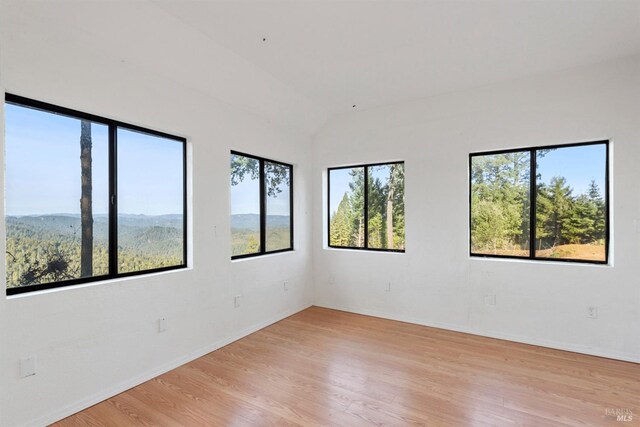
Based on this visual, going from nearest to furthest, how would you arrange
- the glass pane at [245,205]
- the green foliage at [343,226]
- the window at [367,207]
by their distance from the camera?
the glass pane at [245,205] < the window at [367,207] < the green foliage at [343,226]

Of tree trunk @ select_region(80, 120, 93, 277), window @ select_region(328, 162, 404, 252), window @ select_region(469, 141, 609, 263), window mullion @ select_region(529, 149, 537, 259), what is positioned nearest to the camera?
tree trunk @ select_region(80, 120, 93, 277)

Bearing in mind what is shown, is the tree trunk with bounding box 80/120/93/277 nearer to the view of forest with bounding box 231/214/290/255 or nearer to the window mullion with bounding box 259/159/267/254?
the view of forest with bounding box 231/214/290/255

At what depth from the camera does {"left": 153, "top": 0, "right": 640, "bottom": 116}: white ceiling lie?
227 centimetres

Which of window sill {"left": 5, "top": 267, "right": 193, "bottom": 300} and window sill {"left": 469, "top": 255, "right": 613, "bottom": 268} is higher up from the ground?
window sill {"left": 5, "top": 267, "right": 193, "bottom": 300}

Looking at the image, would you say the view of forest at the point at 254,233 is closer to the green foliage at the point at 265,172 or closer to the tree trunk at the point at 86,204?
the green foliage at the point at 265,172

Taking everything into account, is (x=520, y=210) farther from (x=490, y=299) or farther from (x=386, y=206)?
(x=386, y=206)

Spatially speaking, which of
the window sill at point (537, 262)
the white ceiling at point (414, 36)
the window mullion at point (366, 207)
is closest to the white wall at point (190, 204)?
the white ceiling at point (414, 36)

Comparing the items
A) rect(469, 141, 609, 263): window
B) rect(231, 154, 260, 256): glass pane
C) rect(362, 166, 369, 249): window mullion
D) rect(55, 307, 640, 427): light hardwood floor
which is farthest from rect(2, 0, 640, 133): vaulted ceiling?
rect(55, 307, 640, 427): light hardwood floor

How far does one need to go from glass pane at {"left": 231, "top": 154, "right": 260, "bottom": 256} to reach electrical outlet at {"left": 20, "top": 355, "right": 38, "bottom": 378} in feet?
6.24

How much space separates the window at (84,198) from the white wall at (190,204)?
14 cm

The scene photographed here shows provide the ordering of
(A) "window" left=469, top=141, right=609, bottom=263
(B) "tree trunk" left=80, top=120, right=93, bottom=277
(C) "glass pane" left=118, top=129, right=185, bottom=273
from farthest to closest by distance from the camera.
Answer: (A) "window" left=469, top=141, right=609, bottom=263 < (C) "glass pane" left=118, top=129, right=185, bottom=273 < (B) "tree trunk" left=80, top=120, right=93, bottom=277

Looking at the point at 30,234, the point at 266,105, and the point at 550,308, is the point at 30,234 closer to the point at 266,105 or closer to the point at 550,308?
the point at 266,105

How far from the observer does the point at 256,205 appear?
407cm
